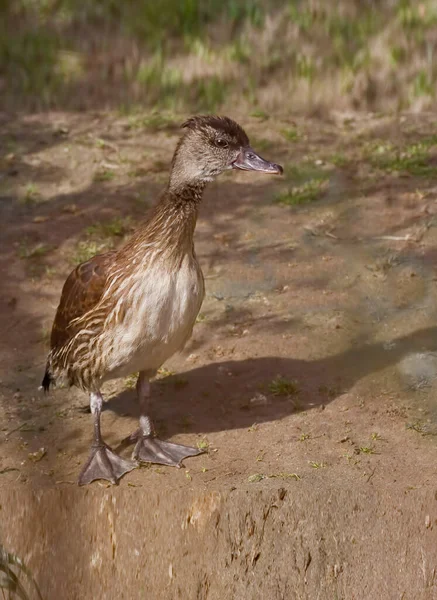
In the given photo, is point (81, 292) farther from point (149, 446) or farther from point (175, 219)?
point (149, 446)

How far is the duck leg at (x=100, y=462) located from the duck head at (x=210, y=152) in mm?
1361

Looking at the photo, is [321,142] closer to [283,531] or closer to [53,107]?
[53,107]

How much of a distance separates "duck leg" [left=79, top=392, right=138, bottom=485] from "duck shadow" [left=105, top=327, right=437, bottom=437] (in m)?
0.50

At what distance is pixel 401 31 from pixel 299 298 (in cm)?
524

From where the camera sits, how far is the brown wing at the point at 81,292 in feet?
18.8

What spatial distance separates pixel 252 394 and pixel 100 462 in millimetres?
1229

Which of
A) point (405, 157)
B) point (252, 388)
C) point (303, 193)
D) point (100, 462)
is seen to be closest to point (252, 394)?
point (252, 388)

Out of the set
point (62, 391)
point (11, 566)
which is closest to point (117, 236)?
point (62, 391)

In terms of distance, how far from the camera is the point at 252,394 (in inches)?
254

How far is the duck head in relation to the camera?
5.64 meters

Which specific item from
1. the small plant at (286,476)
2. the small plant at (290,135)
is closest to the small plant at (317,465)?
the small plant at (286,476)

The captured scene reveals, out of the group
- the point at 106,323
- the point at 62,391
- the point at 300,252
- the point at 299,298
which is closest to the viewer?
the point at 106,323

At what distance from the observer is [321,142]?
395 inches

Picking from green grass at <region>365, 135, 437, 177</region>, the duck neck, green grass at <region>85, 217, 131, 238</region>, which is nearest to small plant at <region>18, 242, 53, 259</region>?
green grass at <region>85, 217, 131, 238</region>
